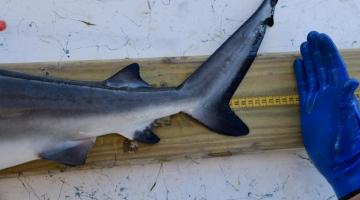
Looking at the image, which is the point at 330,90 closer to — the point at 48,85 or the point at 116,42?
the point at 116,42

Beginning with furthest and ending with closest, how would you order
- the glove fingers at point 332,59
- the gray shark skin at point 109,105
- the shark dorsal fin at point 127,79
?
the glove fingers at point 332,59
the shark dorsal fin at point 127,79
the gray shark skin at point 109,105

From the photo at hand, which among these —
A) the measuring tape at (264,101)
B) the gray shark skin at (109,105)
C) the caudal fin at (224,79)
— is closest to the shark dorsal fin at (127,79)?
the gray shark skin at (109,105)

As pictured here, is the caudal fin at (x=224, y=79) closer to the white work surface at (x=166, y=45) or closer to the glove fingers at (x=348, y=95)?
the white work surface at (x=166, y=45)

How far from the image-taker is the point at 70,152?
1.13m

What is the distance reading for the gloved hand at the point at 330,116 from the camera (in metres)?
1.26

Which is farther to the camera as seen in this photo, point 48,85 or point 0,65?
point 0,65

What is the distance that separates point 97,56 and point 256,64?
0.44m

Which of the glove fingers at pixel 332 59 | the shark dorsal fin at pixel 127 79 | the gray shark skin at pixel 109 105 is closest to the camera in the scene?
the gray shark skin at pixel 109 105

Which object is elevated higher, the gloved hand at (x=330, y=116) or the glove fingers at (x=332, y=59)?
the glove fingers at (x=332, y=59)

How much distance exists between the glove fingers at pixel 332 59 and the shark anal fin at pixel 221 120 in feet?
0.90

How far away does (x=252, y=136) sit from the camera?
1.32m

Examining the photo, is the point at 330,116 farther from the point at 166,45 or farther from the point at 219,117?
the point at 166,45

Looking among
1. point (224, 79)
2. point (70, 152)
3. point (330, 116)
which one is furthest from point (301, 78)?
point (70, 152)

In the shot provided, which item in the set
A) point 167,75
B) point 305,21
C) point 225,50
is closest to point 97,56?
point 167,75
